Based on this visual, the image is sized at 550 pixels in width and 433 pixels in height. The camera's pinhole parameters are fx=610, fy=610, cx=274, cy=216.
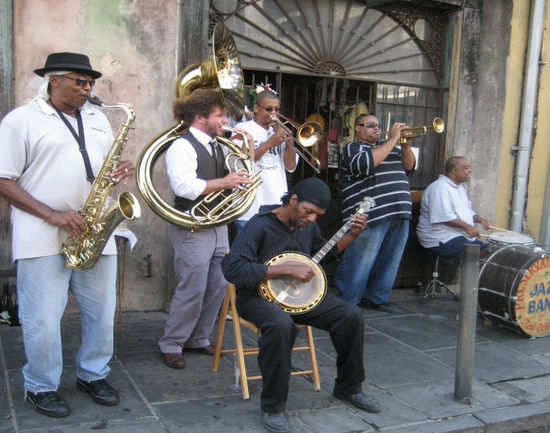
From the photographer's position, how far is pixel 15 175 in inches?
124

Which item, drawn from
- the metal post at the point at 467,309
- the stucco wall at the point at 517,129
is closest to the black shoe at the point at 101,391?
the metal post at the point at 467,309

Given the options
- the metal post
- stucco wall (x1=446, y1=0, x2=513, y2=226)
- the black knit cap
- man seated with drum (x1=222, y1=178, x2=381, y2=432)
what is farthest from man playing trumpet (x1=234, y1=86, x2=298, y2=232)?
stucco wall (x1=446, y1=0, x2=513, y2=226)

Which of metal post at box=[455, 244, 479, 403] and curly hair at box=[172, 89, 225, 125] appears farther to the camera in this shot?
curly hair at box=[172, 89, 225, 125]

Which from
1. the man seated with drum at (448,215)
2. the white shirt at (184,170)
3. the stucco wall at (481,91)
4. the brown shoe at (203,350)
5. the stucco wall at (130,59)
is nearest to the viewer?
the white shirt at (184,170)

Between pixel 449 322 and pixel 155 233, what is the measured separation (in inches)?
113

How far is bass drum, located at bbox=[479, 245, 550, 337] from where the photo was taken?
517 cm

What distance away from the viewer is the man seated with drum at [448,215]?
6156 millimetres

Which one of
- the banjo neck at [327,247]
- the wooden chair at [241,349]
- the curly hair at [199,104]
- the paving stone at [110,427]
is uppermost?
the curly hair at [199,104]

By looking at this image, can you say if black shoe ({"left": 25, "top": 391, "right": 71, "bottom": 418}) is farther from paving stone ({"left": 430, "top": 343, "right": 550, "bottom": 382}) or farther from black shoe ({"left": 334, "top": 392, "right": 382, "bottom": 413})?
paving stone ({"left": 430, "top": 343, "right": 550, "bottom": 382})

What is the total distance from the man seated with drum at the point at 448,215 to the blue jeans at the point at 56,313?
12.3 ft

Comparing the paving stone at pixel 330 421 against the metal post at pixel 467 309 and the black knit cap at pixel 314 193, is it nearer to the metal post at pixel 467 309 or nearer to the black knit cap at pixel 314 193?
the metal post at pixel 467 309

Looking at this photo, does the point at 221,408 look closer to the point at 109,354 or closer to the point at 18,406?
the point at 109,354

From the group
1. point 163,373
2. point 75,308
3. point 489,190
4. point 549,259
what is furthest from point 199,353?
point 489,190

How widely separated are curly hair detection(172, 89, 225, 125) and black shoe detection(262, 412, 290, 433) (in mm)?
1988
